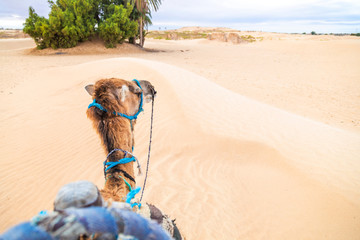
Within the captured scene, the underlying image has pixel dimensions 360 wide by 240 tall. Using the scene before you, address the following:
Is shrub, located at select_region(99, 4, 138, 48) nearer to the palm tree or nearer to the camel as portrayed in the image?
the palm tree

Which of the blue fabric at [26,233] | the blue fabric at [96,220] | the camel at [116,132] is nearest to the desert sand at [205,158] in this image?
the camel at [116,132]

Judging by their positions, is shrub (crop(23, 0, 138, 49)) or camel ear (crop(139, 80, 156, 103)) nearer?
camel ear (crop(139, 80, 156, 103))

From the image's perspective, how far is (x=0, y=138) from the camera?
18.1ft

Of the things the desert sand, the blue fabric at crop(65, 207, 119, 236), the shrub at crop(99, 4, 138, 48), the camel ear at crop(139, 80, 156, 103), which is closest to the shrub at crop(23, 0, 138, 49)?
the shrub at crop(99, 4, 138, 48)

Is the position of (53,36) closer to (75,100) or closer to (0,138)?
(75,100)

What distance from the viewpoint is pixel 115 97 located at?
2.09 meters

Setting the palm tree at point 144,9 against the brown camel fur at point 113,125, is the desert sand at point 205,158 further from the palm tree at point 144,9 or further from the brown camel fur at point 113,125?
the palm tree at point 144,9

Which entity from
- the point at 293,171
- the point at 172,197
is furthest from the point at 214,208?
the point at 293,171

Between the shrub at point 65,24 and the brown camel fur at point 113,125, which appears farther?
the shrub at point 65,24

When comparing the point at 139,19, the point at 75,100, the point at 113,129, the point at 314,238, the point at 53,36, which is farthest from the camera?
the point at 139,19

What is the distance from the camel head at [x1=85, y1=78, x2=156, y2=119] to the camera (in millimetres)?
2000

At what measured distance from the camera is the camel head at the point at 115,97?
2.00 m

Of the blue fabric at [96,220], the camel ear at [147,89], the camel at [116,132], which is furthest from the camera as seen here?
the camel ear at [147,89]

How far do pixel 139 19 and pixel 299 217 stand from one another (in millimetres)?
26314
